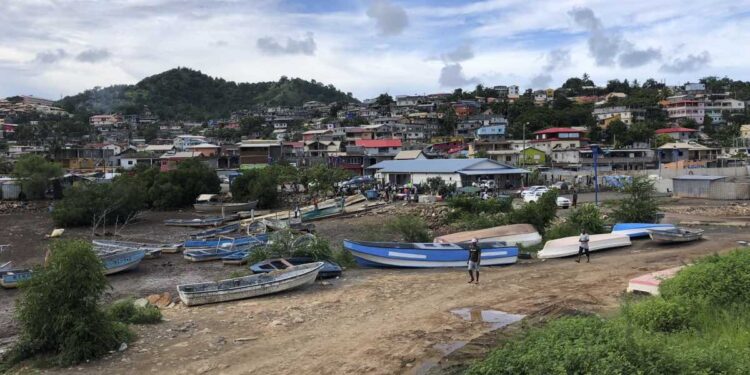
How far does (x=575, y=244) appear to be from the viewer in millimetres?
20234

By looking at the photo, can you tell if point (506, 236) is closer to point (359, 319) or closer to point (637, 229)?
point (637, 229)

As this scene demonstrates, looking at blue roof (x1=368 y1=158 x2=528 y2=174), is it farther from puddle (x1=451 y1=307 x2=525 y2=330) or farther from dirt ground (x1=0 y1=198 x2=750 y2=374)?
puddle (x1=451 y1=307 x2=525 y2=330)

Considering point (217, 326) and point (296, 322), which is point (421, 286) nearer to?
point (296, 322)

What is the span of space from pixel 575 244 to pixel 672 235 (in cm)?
400

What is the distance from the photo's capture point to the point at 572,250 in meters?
20.1

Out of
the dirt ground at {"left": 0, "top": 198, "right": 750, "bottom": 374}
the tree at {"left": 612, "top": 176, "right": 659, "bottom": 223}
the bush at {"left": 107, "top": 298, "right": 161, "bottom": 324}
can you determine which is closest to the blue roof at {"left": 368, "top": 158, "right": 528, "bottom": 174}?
the tree at {"left": 612, "top": 176, "right": 659, "bottom": 223}

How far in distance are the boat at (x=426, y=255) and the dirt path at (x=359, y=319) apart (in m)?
0.52

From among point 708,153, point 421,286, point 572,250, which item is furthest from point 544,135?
point 421,286

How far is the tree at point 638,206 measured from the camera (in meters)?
25.9

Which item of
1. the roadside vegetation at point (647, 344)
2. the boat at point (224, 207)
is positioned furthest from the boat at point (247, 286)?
the boat at point (224, 207)

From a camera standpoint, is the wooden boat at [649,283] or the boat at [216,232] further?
the boat at [216,232]

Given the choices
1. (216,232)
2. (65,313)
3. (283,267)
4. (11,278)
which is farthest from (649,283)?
(216,232)

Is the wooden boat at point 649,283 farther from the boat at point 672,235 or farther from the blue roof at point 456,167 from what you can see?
the blue roof at point 456,167

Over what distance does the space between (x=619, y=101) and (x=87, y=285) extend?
120 m
